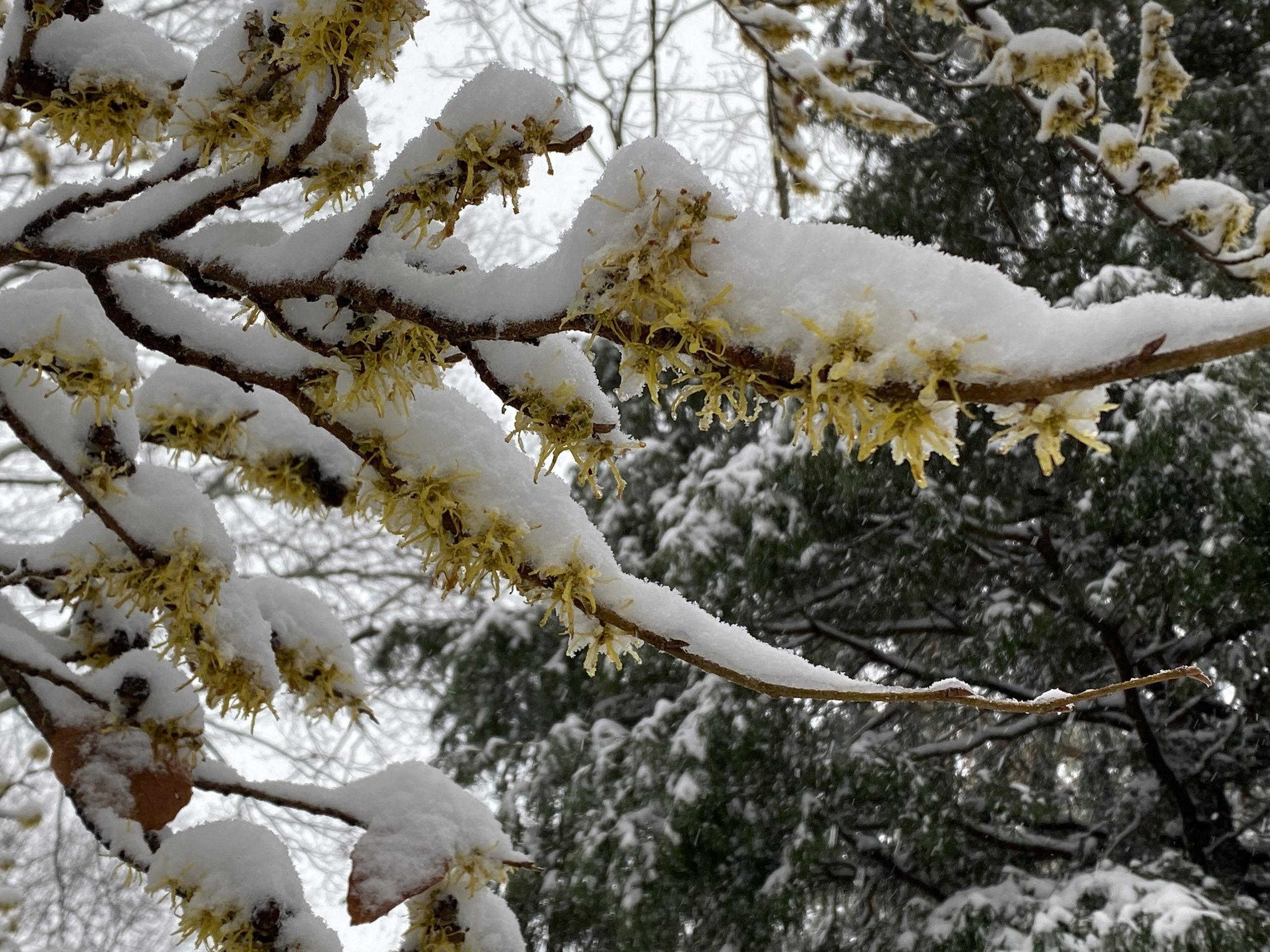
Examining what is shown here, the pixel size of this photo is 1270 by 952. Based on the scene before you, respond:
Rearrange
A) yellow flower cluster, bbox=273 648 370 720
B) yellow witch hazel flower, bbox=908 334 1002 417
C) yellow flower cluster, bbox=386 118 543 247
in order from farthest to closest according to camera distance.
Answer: yellow flower cluster, bbox=273 648 370 720 < yellow flower cluster, bbox=386 118 543 247 < yellow witch hazel flower, bbox=908 334 1002 417

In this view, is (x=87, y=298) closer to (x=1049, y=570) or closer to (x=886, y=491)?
(x=886, y=491)

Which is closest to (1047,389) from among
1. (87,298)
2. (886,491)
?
(87,298)

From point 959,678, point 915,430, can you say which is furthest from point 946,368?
point 959,678

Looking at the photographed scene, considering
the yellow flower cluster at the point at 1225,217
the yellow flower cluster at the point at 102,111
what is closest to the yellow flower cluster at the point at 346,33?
the yellow flower cluster at the point at 102,111

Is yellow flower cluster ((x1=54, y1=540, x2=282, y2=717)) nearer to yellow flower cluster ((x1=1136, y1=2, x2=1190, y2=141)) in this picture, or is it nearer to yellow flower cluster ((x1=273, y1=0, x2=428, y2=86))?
yellow flower cluster ((x1=273, y1=0, x2=428, y2=86))

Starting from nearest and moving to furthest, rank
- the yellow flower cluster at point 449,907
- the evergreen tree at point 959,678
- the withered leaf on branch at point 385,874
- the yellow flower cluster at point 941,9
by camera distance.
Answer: the withered leaf on branch at point 385,874, the yellow flower cluster at point 449,907, the evergreen tree at point 959,678, the yellow flower cluster at point 941,9

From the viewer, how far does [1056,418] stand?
1.96 feet

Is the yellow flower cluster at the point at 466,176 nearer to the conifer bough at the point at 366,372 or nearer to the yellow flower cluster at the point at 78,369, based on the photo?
the conifer bough at the point at 366,372

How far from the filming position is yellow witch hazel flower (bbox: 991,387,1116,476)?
0.59 metres

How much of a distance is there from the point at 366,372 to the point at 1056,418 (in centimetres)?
54

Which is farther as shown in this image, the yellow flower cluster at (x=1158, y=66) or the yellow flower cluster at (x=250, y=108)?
the yellow flower cluster at (x=1158, y=66)

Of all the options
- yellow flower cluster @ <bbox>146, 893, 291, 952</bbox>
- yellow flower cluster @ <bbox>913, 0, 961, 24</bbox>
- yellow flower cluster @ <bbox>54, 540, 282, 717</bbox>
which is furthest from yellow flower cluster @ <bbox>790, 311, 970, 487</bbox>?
yellow flower cluster @ <bbox>913, 0, 961, 24</bbox>

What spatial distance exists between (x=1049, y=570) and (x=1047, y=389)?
362cm

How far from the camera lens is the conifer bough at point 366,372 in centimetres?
59
